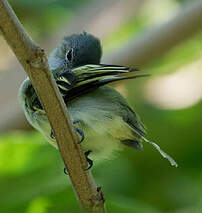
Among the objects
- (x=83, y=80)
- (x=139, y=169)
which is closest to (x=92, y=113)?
(x=83, y=80)

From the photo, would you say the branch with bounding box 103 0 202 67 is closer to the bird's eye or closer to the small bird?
the bird's eye

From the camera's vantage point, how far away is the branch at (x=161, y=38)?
284 centimetres

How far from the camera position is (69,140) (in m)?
1.52

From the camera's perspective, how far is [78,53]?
242 centimetres

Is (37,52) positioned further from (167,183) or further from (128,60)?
(128,60)

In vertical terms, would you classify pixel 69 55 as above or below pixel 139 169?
above

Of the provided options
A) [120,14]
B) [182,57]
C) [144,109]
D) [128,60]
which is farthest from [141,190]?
[120,14]

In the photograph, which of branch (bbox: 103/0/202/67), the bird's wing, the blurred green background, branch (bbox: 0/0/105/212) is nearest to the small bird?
the bird's wing

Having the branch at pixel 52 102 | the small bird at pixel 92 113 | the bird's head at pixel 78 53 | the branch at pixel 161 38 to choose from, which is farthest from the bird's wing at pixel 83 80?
the branch at pixel 161 38

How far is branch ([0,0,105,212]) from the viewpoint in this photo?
1281 millimetres

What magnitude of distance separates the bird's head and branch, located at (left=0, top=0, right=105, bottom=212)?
768mm

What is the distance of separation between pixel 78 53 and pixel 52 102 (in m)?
1.01

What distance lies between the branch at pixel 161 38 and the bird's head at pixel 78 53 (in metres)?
0.42

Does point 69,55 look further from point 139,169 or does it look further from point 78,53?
point 139,169
